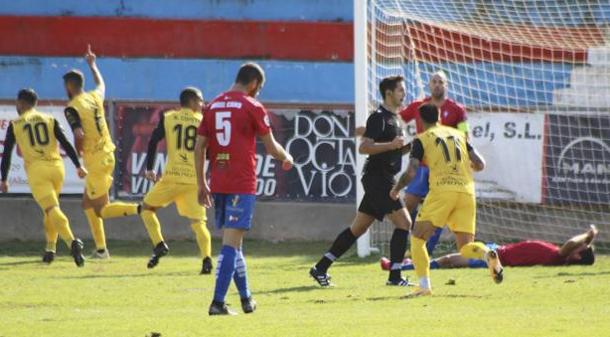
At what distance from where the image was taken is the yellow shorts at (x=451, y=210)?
12.8 metres

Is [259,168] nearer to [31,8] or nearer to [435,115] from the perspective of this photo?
[435,115]

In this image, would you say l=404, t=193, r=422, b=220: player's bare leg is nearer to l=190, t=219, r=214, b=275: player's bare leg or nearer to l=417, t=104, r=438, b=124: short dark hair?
l=190, t=219, r=214, b=275: player's bare leg

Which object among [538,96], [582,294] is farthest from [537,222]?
[582,294]

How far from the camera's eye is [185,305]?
40.8 feet

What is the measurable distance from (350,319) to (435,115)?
8.74 feet

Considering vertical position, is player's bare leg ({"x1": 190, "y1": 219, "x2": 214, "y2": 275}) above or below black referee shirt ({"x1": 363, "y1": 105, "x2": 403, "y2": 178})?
below

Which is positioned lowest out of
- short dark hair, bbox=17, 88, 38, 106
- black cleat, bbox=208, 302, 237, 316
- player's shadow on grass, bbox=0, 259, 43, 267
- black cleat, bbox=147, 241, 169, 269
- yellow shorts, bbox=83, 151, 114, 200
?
player's shadow on grass, bbox=0, 259, 43, 267

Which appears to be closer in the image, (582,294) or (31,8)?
(582,294)

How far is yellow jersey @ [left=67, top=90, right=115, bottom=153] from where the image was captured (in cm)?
1708

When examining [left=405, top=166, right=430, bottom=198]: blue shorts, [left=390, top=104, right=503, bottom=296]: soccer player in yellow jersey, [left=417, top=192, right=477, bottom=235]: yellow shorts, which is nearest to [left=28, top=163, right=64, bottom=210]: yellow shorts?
[left=405, top=166, right=430, bottom=198]: blue shorts

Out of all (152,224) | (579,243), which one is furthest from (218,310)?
(579,243)

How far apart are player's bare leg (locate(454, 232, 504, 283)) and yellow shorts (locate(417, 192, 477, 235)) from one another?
90 mm

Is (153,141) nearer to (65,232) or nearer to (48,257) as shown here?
(65,232)

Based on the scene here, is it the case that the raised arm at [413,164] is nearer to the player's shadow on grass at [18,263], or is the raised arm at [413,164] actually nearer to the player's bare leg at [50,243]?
the player's bare leg at [50,243]
